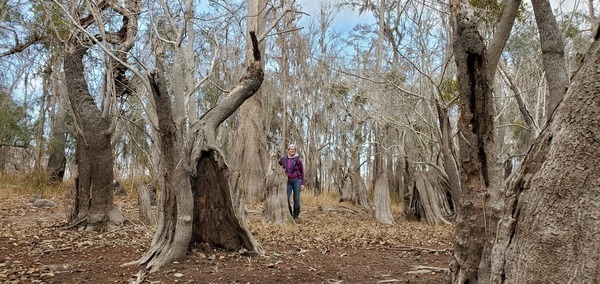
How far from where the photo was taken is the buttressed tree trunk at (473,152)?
323 cm

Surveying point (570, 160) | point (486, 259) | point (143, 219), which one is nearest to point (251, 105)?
point (143, 219)

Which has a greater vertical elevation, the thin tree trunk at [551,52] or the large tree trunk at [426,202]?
the thin tree trunk at [551,52]

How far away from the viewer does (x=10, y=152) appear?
1692 centimetres

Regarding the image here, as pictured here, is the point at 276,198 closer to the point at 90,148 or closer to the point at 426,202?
the point at 90,148

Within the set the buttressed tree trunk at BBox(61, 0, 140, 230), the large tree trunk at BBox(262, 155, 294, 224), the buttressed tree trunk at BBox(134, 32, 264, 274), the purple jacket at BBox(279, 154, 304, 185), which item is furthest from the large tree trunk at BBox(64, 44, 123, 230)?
the purple jacket at BBox(279, 154, 304, 185)

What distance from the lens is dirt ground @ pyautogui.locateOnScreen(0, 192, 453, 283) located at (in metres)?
4.80

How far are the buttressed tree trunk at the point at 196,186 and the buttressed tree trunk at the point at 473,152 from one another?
2481 millimetres

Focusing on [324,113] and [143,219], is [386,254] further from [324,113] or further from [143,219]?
[324,113]

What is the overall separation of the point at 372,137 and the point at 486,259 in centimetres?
2284

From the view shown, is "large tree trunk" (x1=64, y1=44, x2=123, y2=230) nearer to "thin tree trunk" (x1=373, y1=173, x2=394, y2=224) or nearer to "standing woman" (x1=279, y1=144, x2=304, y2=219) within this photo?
"standing woman" (x1=279, y1=144, x2=304, y2=219)

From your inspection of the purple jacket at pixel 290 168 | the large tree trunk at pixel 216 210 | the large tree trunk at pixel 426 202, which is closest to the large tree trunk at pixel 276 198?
the purple jacket at pixel 290 168

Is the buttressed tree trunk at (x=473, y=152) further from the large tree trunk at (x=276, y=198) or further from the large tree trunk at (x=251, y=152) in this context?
the large tree trunk at (x=251, y=152)

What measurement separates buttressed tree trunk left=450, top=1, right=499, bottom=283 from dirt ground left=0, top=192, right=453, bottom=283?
1.37 meters

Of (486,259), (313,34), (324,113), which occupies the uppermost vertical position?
(313,34)
